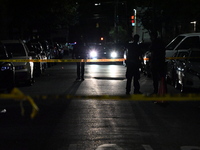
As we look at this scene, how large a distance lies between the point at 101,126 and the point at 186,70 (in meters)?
7.28

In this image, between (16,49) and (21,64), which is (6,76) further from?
(16,49)

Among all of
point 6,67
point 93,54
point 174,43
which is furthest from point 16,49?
point 93,54

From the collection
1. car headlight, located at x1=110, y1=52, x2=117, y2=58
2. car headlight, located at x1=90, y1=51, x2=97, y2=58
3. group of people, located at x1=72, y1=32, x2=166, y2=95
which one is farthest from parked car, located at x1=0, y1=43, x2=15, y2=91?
car headlight, located at x1=90, y1=51, x2=97, y2=58

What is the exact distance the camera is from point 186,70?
18.1m

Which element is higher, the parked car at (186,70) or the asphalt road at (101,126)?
the parked car at (186,70)

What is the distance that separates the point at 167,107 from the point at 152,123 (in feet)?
9.88

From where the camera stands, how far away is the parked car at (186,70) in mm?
17734

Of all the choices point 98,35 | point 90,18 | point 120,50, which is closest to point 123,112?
point 120,50

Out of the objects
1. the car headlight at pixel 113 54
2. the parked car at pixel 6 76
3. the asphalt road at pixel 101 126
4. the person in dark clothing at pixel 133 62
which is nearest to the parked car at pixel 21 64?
the parked car at pixel 6 76

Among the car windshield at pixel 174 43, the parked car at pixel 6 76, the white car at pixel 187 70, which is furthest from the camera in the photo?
the car windshield at pixel 174 43

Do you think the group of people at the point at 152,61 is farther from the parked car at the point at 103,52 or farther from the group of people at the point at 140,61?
the parked car at the point at 103,52

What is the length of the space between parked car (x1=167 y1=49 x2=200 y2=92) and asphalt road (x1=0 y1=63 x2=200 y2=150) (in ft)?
6.18

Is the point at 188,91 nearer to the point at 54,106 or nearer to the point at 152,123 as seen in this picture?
the point at 54,106

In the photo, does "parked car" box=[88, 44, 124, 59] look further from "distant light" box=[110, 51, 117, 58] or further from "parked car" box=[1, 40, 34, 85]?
"parked car" box=[1, 40, 34, 85]
